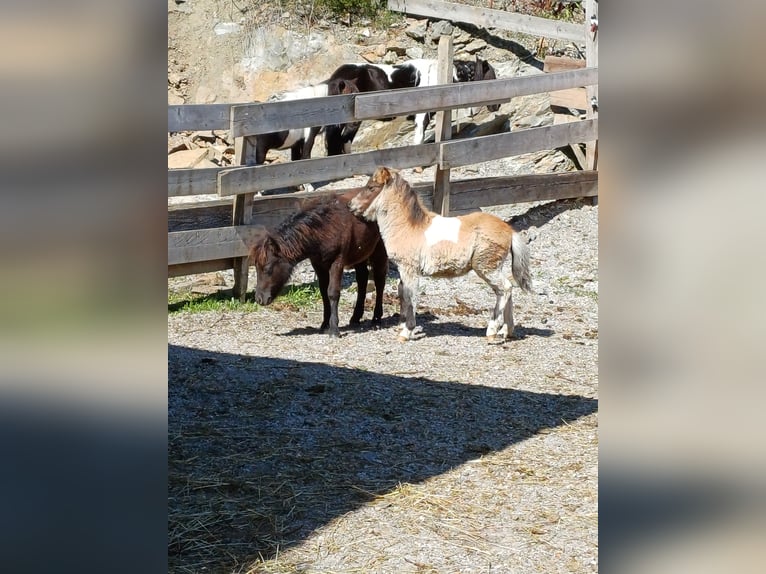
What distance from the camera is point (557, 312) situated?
28.5ft

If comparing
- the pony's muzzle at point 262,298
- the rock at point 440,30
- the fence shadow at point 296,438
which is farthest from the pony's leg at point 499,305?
the rock at point 440,30

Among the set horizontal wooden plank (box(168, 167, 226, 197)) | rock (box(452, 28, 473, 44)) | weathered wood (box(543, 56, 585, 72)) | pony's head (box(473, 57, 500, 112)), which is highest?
rock (box(452, 28, 473, 44))

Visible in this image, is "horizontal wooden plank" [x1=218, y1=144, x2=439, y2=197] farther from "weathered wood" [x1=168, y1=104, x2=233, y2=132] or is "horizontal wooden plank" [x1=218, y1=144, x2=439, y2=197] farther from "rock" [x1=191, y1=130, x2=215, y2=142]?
"rock" [x1=191, y1=130, x2=215, y2=142]

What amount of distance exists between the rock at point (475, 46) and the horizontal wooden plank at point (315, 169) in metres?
6.33

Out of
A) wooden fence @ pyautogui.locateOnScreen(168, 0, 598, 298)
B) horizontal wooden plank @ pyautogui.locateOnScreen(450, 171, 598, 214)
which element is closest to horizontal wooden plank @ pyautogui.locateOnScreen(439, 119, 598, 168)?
wooden fence @ pyautogui.locateOnScreen(168, 0, 598, 298)

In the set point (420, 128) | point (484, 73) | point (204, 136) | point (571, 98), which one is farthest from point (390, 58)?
point (571, 98)

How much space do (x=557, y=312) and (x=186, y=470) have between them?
4894 mm

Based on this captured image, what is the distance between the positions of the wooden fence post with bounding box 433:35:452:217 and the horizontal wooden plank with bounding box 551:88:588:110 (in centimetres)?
168

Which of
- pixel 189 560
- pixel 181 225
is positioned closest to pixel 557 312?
pixel 181 225

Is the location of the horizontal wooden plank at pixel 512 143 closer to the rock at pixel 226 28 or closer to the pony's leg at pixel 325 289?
the pony's leg at pixel 325 289

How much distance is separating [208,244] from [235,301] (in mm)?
603

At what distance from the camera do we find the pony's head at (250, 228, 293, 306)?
24.9 ft

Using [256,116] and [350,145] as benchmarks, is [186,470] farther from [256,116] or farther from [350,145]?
[350,145]
